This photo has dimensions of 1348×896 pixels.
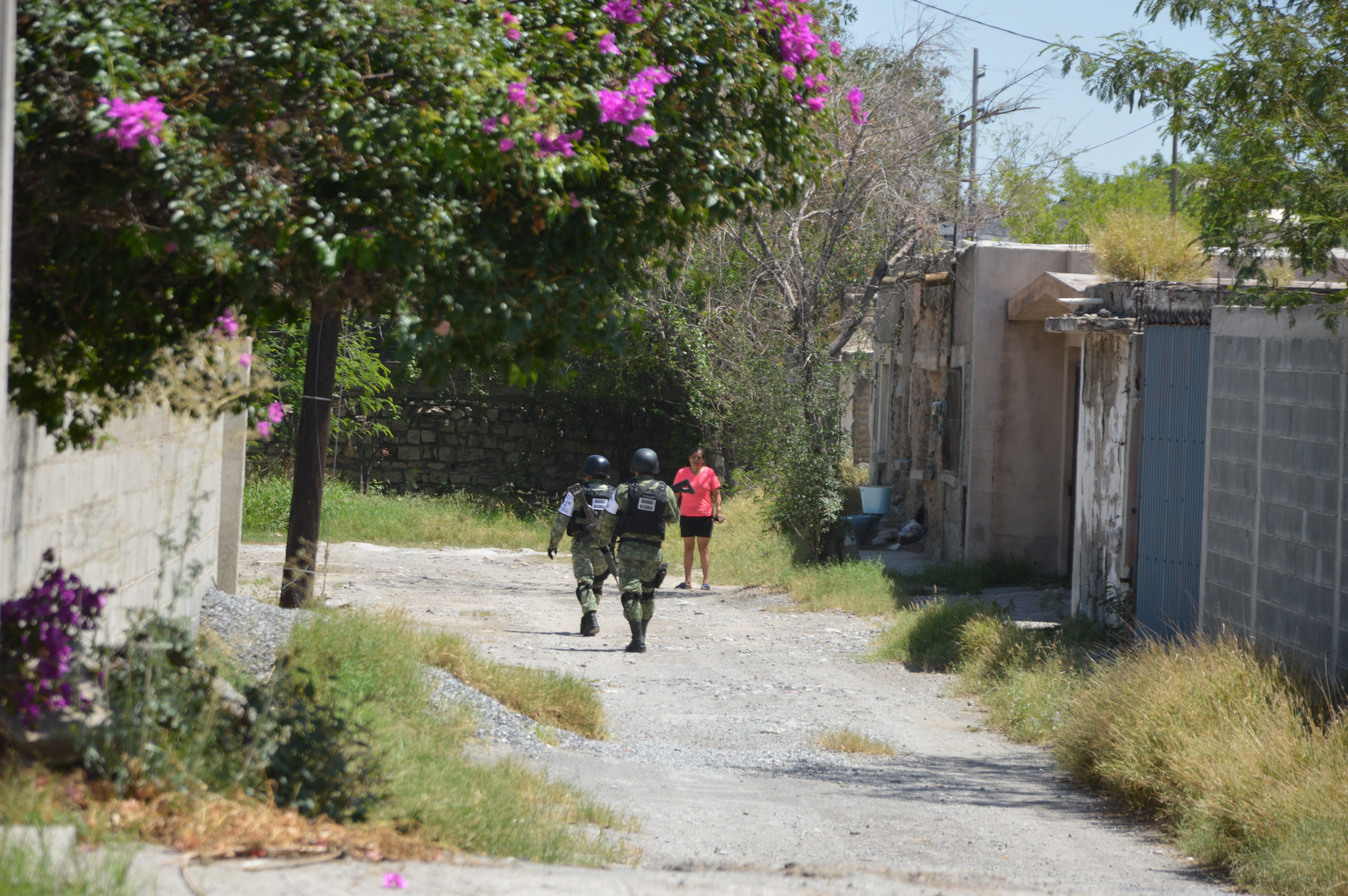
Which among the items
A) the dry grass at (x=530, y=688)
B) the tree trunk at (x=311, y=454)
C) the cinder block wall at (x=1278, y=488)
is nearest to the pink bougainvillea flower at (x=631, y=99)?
the dry grass at (x=530, y=688)

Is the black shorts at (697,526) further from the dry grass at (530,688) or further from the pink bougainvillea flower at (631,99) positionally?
the pink bougainvillea flower at (631,99)

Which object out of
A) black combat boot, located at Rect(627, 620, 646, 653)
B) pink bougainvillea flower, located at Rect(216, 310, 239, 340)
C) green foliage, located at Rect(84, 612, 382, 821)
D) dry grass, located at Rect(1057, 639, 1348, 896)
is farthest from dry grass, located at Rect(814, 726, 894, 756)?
pink bougainvillea flower, located at Rect(216, 310, 239, 340)

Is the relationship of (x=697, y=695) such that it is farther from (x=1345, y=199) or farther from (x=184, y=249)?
(x=184, y=249)

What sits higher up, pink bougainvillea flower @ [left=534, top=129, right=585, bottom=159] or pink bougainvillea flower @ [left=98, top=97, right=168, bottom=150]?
pink bougainvillea flower @ [left=534, top=129, right=585, bottom=159]

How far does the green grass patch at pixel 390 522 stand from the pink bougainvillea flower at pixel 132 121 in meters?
13.1

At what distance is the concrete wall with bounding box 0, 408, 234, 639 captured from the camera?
459 cm


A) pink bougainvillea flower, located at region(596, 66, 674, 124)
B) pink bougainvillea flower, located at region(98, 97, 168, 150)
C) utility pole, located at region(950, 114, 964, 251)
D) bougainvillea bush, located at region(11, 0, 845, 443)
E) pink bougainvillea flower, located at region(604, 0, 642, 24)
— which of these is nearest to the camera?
pink bougainvillea flower, located at region(98, 97, 168, 150)

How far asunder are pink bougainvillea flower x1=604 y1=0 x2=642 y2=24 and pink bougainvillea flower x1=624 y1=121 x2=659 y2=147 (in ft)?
1.67

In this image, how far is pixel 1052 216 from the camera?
39.3 meters

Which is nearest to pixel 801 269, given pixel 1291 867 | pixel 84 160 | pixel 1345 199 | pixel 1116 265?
pixel 1116 265

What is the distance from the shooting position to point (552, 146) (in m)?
3.99

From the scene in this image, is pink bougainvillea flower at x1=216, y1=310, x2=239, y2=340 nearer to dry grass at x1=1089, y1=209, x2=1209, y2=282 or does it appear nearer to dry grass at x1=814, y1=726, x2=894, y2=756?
dry grass at x1=814, y1=726, x2=894, y2=756

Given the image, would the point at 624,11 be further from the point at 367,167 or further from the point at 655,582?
the point at 655,582

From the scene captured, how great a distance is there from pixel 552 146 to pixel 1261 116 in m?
4.30
